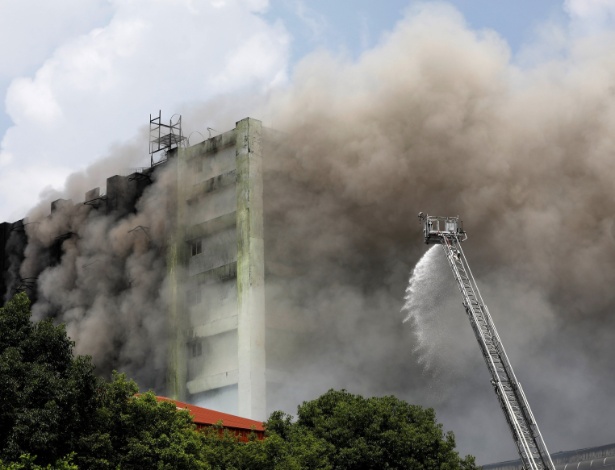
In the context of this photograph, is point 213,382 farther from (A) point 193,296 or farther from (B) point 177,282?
(B) point 177,282

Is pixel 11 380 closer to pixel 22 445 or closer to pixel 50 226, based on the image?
pixel 22 445

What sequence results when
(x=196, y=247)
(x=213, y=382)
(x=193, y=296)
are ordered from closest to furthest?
(x=213, y=382)
(x=193, y=296)
(x=196, y=247)

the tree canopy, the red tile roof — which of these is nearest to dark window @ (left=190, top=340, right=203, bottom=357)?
the red tile roof

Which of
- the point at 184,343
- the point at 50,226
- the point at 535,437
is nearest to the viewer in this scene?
the point at 535,437

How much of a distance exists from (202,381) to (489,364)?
2442 centimetres

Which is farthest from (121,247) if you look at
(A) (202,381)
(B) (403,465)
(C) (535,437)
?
(C) (535,437)

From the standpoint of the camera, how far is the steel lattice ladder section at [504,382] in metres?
37.2

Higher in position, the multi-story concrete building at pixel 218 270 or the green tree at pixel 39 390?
the multi-story concrete building at pixel 218 270

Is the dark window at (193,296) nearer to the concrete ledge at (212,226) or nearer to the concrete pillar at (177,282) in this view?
the concrete pillar at (177,282)

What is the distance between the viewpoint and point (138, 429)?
34094mm

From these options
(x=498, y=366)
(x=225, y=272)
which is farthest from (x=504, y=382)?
(x=225, y=272)

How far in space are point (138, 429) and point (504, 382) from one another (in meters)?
13.5

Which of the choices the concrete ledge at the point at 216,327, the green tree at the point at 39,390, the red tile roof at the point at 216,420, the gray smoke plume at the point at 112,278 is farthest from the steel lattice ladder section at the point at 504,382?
the gray smoke plume at the point at 112,278

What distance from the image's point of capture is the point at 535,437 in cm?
3753
